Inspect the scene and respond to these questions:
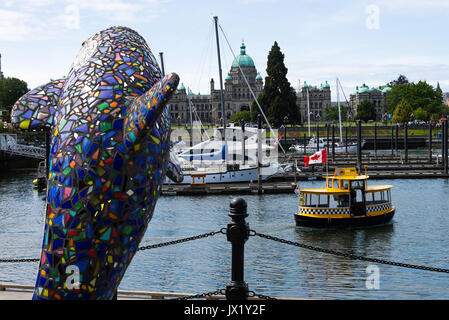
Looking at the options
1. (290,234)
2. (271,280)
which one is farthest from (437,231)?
(271,280)

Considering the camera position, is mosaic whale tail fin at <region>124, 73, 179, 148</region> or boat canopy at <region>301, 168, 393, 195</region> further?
boat canopy at <region>301, 168, 393, 195</region>

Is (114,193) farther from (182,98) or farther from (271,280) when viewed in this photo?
(182,98)

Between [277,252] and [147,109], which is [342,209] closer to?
[277,252]

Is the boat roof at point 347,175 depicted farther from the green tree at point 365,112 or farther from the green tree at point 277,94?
the green tree at point 365,112

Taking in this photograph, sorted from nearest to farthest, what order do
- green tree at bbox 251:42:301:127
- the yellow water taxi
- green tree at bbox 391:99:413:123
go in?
the yellow water taxi < green tree at bbox 251:42:301:127 < green tree at bbox 391:99:413:123

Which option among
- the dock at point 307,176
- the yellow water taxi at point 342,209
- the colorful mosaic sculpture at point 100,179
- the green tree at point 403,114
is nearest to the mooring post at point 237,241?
the colorful mosaic sculpture at point 100,179

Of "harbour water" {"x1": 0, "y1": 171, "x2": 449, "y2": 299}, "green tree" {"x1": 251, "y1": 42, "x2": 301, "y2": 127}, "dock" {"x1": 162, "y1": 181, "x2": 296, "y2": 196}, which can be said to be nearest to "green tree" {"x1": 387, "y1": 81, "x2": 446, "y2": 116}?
"green tree" {"x1": 251, "y1": 42, "x2": 301, "y2": 127}

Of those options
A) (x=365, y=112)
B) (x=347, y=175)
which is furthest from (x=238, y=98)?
(x=347, y=175)

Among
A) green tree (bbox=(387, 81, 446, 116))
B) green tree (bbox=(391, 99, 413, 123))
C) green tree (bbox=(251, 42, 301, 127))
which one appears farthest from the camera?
green tree (bbox=(387, 81, 446, 116))

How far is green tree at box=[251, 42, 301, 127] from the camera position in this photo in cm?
9381

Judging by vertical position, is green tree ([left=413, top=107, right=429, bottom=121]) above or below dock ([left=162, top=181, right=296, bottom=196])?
above

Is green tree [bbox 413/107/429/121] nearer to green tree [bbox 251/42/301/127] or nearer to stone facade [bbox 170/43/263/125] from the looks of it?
green tree [bbox 251/42/301/127]

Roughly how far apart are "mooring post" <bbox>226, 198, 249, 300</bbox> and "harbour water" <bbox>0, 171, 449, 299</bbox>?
33.1ft

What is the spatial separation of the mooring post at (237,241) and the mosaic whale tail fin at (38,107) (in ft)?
6.28
